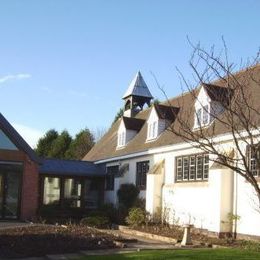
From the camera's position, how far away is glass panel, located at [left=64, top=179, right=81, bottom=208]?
35562 millimetres

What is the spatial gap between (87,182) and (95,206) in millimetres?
1726

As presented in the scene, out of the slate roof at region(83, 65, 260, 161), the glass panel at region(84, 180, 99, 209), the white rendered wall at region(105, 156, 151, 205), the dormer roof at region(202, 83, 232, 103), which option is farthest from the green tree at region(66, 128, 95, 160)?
the dormer roof at region(202, 83, 232, 103)

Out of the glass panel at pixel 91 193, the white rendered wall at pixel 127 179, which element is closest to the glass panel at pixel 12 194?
the white rendered wall at pixel 127 179

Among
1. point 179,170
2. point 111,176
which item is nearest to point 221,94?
point 179,170

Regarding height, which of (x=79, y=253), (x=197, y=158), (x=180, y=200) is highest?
(x=197, y=158)

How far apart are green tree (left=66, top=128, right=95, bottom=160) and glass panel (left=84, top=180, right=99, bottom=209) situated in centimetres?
2541

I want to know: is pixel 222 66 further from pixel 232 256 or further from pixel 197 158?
pixel 197 158

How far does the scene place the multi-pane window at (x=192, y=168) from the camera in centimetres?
2447

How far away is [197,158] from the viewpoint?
25.2 meters

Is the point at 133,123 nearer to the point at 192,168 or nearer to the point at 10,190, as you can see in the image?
the point at 10,190

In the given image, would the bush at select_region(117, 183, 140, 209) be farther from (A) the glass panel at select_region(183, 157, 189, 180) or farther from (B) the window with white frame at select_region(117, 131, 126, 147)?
(A) the glass panel at select_region(183, 157, 189, 180)

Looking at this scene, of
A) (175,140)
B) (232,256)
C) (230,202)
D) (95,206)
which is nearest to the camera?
(232,256)

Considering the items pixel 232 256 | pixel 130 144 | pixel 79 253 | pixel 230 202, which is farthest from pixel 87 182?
pixel 232 256

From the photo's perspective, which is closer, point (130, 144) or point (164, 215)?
point (164, 215)
